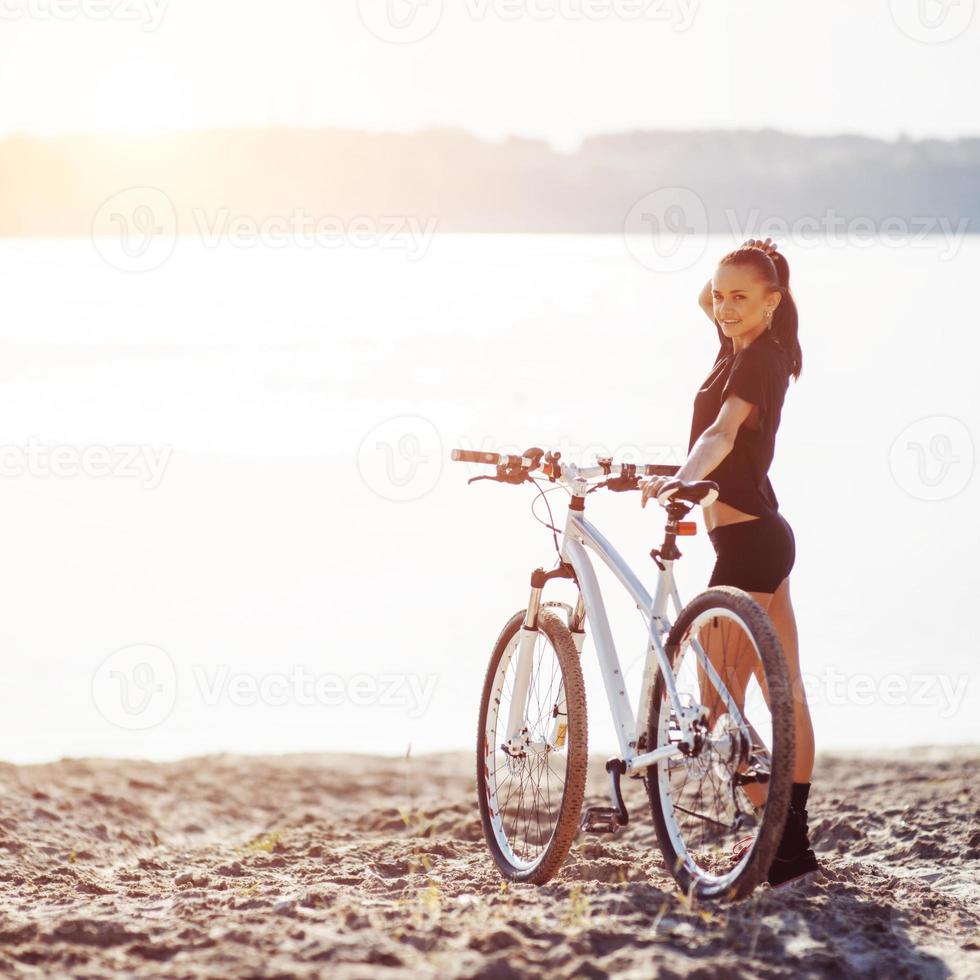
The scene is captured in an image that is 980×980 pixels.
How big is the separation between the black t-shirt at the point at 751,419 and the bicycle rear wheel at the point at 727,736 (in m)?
0.54

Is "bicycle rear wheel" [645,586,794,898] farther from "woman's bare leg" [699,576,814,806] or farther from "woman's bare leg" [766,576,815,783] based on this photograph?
"woman's bare leg" [766,576,815,783]

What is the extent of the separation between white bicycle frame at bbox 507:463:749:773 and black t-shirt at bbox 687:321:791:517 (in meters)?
0.38

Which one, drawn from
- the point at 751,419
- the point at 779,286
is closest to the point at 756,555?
the point at 751,419

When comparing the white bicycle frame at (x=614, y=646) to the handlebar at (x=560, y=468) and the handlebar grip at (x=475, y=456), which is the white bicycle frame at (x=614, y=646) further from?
the handlebar grip at (x=475, y=456)

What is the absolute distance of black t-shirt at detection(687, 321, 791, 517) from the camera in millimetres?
4770

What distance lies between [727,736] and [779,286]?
1.56m

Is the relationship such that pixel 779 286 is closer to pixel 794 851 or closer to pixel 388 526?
pixel 794 851

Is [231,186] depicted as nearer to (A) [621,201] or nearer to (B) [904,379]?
(A) [621,201]

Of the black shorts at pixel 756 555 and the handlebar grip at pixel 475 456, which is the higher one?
the handlebar grip at pixel 475 456

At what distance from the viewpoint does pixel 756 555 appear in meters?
4.86

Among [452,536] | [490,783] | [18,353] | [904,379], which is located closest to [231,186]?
[18,353]

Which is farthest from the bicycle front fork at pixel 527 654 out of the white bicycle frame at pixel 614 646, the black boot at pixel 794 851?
the black boot at pixel 794 851

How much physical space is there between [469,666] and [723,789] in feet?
17.1

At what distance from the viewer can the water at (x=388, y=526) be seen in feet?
30.8
